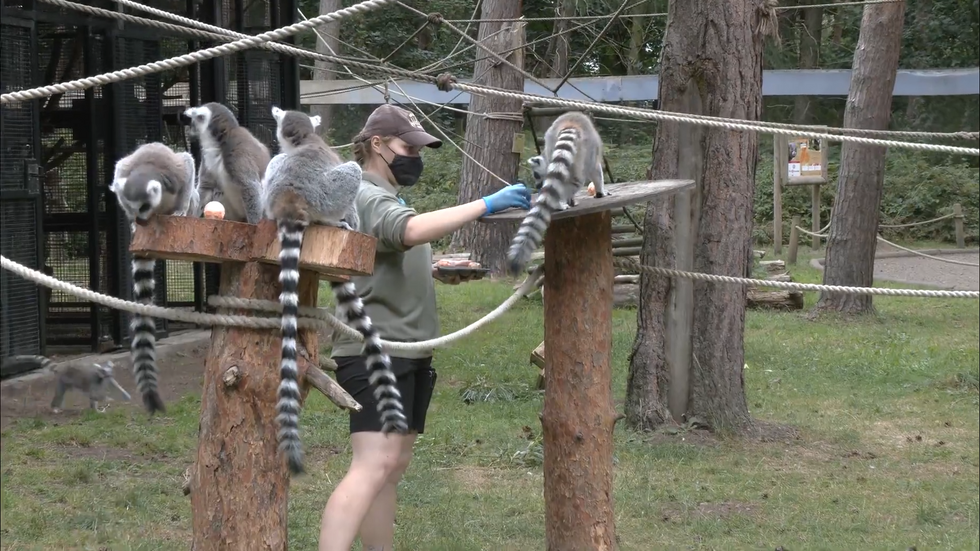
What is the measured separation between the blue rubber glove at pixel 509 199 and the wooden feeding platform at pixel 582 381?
1.04 feet

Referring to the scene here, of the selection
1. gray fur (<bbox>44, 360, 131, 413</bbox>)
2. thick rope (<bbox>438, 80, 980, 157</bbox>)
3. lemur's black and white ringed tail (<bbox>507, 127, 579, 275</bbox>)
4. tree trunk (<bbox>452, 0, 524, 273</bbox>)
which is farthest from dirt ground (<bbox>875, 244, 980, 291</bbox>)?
gray fur (<bbox>44, 360, 131, 413</bbox>)

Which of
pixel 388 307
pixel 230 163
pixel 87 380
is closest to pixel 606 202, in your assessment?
pixel 388 307

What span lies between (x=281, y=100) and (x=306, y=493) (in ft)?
13.9

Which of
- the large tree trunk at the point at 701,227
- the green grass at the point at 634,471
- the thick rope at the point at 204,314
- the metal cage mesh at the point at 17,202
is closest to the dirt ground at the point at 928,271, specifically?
the green grass at the point at 634,471

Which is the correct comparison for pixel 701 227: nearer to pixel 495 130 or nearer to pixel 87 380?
pixel 87 380

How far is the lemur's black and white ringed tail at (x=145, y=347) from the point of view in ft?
9.30

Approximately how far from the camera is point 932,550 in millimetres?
4207

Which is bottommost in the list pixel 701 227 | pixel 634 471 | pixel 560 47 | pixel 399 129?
pixel 634 471

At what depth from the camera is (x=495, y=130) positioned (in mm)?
12102

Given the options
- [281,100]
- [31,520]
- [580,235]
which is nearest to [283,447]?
Result: [580,235]

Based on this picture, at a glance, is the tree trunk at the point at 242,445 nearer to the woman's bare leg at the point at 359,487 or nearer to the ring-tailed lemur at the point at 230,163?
the woman's bare leg at the point at 359,487

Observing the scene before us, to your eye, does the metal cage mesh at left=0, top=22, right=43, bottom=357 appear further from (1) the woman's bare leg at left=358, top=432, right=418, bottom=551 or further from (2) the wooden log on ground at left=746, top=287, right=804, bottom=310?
(2) the wooden log on ground at left=746, top=287, right=804, bottom=310

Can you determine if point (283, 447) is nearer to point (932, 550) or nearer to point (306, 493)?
point (306, 493)

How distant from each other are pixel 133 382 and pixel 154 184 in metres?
3.26
